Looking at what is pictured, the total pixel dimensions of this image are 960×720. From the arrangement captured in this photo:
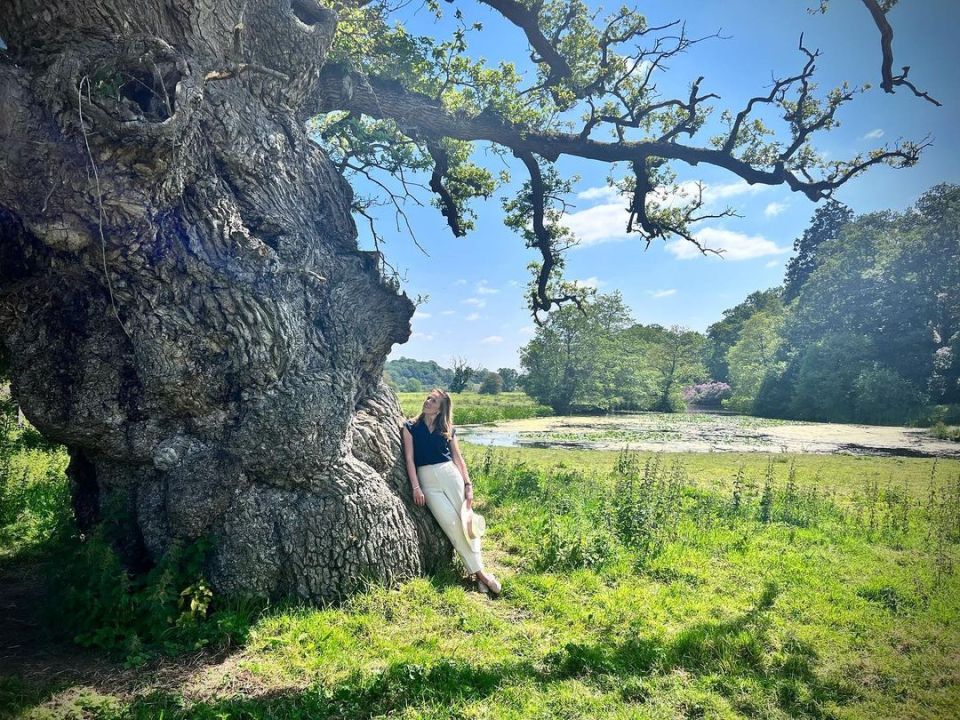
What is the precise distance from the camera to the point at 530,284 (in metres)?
12.0

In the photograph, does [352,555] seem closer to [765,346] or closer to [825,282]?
[825,282]

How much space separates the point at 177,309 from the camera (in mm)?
4438

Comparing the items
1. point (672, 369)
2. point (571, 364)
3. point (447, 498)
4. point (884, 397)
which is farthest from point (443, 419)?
point (672, 369)

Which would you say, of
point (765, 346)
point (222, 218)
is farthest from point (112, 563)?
point (765, 346)

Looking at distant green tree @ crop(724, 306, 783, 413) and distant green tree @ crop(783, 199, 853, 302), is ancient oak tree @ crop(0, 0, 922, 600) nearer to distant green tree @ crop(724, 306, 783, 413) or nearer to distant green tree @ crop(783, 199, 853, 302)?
distant green tree @ crop(724, 306, 783, 413)

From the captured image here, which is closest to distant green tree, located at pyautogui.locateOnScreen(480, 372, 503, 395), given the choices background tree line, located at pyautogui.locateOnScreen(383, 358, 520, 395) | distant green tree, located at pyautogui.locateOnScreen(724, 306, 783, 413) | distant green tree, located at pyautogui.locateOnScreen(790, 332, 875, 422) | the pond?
background tree line, located at pyautogui.locateOnScreen(383, 358, 520, 395)

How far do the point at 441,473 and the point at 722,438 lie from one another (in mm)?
17440

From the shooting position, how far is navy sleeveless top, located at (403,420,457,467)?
5645mm

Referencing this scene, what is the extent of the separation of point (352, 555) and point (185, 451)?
1.77 metres

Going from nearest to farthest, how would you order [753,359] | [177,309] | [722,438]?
[177,309] < [722,438] < [753,359]

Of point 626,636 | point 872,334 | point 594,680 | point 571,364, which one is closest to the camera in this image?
point 594,680

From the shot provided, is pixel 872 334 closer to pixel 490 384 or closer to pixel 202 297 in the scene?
pixel 202 297

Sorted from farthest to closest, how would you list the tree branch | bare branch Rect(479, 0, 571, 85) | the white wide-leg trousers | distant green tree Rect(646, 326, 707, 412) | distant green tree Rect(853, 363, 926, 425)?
1. distant green tree Rect(646, 326, 707, 412)
2. distant green tree Rect(853, 363, 926, 425)
3. bare branch Rect(479, 0, 571, 85)
4. the tree branch
5. the white wide-leg trousers

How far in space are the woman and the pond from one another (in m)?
10.7
